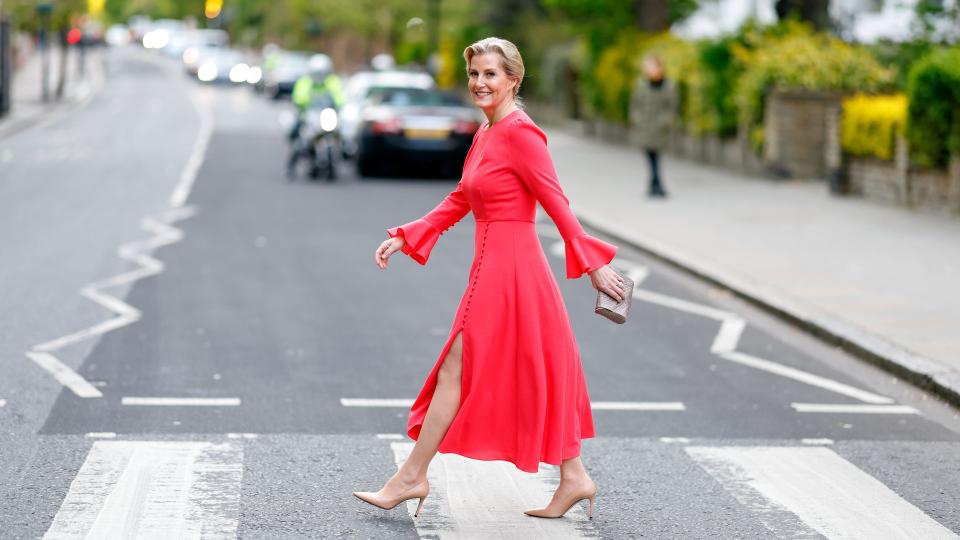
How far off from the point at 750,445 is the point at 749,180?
16.3 m

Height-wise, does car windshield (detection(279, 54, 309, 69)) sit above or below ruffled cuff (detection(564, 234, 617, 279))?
below

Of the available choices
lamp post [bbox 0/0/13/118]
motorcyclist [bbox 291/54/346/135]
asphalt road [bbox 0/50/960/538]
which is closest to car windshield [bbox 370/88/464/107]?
motorcyclist [bbox 291/54/346/135]

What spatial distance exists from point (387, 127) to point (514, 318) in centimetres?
1874

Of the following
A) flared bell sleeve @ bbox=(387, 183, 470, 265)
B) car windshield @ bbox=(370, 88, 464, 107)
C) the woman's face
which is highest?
the woman's face

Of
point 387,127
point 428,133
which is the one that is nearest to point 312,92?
point 387,127

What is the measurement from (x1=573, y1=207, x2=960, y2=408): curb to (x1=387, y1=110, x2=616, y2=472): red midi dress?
3.52 m

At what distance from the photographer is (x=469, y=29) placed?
164 feet

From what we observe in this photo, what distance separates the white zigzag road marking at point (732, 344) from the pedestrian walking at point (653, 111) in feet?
21.9

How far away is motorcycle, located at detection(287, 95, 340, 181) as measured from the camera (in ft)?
75.2

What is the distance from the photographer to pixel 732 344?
10297mm

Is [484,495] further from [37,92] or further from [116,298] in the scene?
[37,92]

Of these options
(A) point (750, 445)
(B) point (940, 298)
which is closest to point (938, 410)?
(A) point (750, 445)

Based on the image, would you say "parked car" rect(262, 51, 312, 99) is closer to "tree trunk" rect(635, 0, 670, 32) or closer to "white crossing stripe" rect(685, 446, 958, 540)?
"tree trunk" rect(635, 0, 670, 32)

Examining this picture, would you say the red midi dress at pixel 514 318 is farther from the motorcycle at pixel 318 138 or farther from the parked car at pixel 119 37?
the parked car at pixel 119 37
